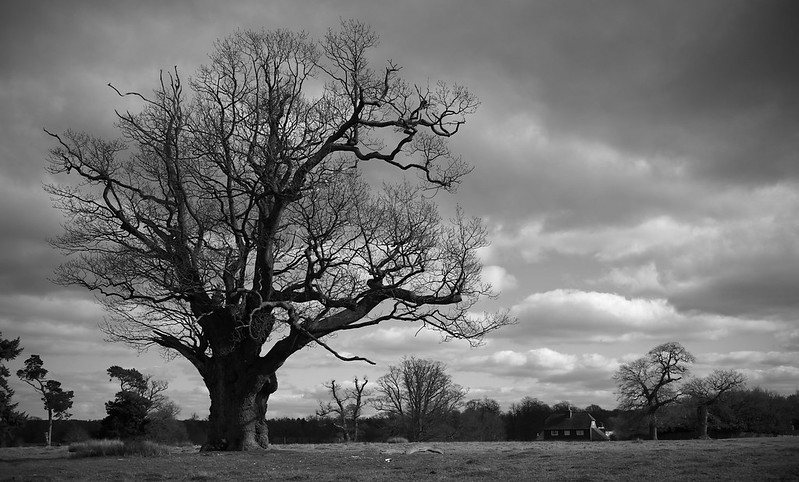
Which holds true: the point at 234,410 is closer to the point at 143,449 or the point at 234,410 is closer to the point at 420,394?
the point at 143,449

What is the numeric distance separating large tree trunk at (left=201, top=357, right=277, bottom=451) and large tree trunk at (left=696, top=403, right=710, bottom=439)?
1862 inches

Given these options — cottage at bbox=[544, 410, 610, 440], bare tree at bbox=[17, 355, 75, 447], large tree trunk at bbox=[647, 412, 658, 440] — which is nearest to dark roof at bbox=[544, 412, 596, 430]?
cottage at bbox=[544, 410, 610, 440]

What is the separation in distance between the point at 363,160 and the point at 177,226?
7632mm

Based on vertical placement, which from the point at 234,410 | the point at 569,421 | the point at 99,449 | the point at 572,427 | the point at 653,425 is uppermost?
the point at 234,410

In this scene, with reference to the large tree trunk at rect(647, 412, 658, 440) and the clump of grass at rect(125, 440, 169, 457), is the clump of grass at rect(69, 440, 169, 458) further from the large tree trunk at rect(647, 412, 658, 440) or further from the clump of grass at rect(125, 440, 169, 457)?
the large tree trunk at rect(647, 412, 658, 440)

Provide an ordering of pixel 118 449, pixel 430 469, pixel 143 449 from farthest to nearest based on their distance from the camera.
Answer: pixel 118 449 < pixel 143 449 < pixel 430 469

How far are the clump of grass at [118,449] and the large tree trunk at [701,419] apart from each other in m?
51.4

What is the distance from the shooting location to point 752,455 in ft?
56.9

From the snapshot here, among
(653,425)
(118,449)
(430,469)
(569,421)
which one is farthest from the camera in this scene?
(569,421)

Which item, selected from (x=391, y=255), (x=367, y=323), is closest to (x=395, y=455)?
(x=367, y=323)

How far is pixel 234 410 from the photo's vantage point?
24.4 m

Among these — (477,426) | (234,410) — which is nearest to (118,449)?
(234,410)

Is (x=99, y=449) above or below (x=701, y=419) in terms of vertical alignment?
above

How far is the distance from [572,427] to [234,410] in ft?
271
